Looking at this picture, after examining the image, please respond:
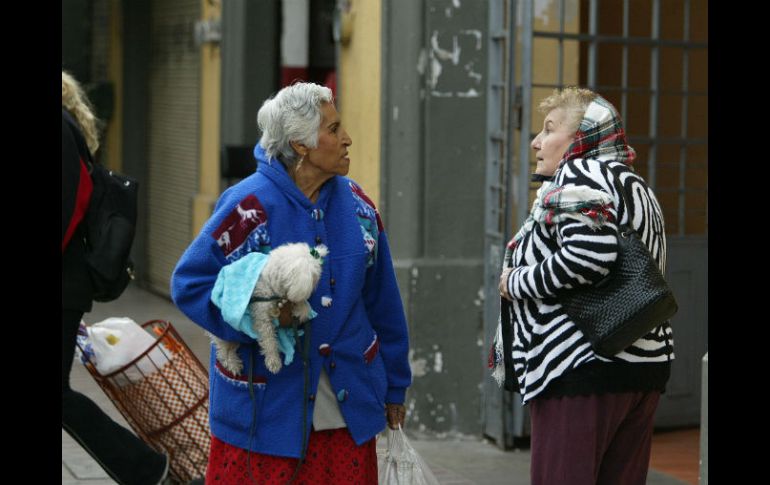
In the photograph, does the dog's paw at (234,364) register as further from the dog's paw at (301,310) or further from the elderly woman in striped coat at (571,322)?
the elderly woman in striped coat at (571,322)

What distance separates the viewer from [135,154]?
15.9m

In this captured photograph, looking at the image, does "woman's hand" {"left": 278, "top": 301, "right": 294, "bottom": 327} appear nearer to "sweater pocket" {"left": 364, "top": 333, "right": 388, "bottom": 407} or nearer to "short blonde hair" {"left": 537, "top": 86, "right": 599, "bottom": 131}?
"sweater pocket" {"left": 364, "top": 333, "right": 388, "bottom": 407}

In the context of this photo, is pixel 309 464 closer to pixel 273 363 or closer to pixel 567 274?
pixel 273 363

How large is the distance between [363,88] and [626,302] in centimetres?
405

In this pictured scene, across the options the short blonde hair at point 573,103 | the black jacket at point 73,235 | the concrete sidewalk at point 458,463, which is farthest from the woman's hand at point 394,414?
the concrete sidewalk at point 458,463

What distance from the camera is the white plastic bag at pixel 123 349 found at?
21.0ft

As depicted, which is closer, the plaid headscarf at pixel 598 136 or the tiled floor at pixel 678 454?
the plaid headscarf at pixel 598 136

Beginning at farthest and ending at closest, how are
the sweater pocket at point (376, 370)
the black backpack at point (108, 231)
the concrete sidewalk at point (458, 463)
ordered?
the concrete sidewalk at point (458, 463) → the black backpack at point (108, 231) → the sweater pocket at point (376, 370)

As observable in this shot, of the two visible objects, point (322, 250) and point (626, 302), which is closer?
point (322, 250)

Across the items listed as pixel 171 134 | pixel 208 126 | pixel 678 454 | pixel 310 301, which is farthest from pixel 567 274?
pixel 171 134

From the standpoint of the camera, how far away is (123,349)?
21.0 feet

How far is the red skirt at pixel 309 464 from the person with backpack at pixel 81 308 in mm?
1817
